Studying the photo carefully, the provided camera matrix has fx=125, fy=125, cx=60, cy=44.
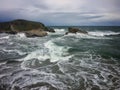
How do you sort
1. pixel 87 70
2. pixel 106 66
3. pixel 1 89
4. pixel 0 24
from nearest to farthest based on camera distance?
1. pixel 1 89
2. pixel 87 70
3. pixel 106 66
4. pixel 0 24

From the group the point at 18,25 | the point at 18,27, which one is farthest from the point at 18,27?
the point at 18,25

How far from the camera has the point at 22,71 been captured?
619cm

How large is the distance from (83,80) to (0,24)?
2771 cm

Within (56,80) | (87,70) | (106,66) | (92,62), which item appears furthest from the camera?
(92,62)

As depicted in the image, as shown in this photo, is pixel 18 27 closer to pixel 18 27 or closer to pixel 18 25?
pixel 18 27

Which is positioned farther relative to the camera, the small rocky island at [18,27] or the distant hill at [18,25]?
the distant hill at [18,25]

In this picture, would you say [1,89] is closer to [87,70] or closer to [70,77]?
[70,77]

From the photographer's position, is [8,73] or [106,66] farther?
[106,66]

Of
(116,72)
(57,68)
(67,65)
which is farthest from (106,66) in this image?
(57,68)

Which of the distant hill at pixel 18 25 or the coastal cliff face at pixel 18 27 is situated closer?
the coastal cliff face at pixel 18 27

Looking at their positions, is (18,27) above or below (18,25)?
below

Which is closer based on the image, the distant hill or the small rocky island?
the small rocky island

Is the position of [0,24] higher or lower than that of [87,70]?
higher

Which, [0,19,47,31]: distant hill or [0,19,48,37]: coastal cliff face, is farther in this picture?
[0,19,47,31]: distant hill
